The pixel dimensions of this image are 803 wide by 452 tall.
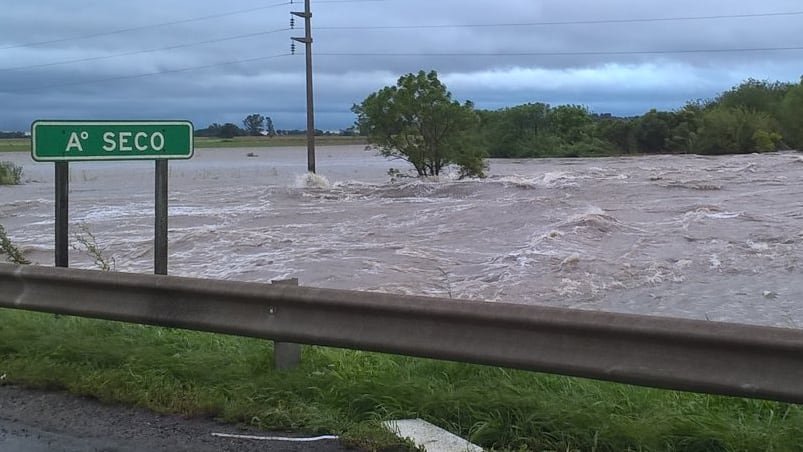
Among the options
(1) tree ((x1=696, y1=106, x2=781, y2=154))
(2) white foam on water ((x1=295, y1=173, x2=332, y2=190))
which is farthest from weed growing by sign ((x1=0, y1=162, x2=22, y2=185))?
(1) tree ((x1=696, y1=106, x2=781, y2=154))

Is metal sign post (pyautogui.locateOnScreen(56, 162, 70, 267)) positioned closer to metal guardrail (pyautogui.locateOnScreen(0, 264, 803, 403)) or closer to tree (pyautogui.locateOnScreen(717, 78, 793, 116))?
metal guardrail (pyautogui.locateOnScreen(0, 264, 803, 403))

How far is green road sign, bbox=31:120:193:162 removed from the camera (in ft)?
22.6

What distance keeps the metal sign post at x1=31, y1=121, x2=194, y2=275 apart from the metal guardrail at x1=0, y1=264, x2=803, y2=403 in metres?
1.10

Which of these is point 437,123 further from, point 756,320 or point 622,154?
point 622,154

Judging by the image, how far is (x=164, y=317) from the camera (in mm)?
5730

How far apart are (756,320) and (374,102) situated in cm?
2862

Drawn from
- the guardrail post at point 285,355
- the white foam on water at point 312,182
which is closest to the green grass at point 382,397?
the guardrail post at point 285,355

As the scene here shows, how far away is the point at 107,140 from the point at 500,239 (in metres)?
16.0

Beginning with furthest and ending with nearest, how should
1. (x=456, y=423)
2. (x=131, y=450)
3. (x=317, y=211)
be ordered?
(x=317, y=211)
(x=456, y=423)
(x=131, y=450)

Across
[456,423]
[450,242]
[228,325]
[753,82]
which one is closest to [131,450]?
[228,325]

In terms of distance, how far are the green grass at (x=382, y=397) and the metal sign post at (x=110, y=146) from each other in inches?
39.4

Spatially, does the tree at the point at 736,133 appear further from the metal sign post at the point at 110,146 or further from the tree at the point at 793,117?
the metal sign post at the point at 110,146

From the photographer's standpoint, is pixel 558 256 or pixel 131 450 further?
pixel 558 256

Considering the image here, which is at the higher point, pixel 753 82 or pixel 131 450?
pixel 753 82
